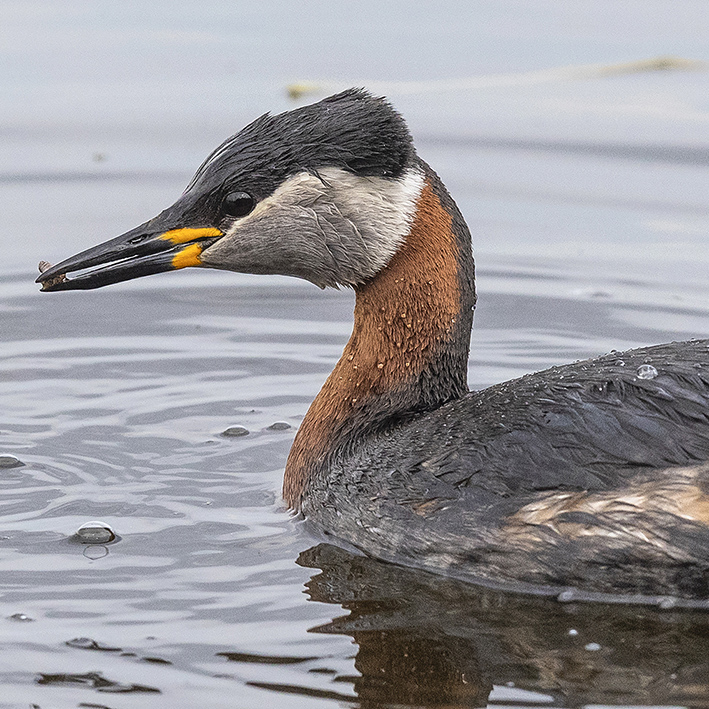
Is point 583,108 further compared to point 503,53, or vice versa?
point 503,53

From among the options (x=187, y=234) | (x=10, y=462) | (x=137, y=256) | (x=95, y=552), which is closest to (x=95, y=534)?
(x=95, y=552)

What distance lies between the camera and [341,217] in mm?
6871

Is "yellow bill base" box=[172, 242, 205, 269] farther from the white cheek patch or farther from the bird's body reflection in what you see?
the bird's body reflection

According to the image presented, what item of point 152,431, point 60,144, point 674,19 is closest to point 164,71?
point 60,144

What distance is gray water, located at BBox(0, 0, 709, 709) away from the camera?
5.76m

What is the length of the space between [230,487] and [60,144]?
5873 mm

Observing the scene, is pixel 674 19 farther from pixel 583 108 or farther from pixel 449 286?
pixel 449 286

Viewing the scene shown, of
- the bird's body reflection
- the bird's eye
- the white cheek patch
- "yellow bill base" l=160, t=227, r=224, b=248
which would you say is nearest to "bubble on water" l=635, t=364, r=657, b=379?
the bird's body reflection

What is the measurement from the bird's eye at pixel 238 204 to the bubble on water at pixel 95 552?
5.32 ft

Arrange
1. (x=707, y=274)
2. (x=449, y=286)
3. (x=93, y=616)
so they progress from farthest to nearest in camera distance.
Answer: (x=707, y=274) → (x=449, y=286) → (x=93, y=616)

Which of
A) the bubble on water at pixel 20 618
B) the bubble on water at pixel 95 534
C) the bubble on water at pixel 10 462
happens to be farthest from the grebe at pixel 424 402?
the bubble on water at pixel 20 618

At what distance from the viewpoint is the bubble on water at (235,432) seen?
804cm

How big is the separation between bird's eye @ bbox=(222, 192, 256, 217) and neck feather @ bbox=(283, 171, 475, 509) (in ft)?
2.21

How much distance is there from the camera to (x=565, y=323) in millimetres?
9594
